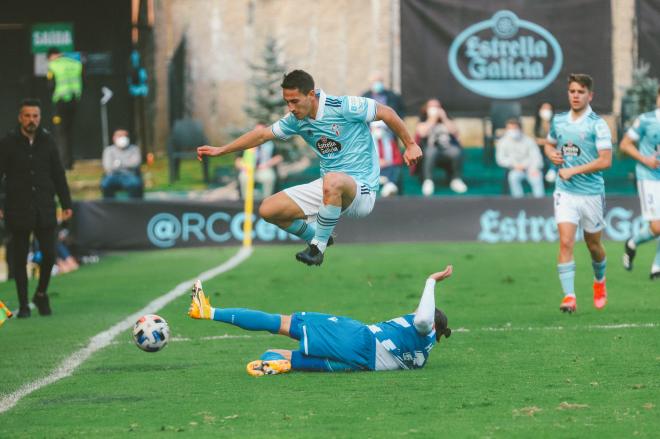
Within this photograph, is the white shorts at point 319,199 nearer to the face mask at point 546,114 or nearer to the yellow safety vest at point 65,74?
the face mask at point 546,114

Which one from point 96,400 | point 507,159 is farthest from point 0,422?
point 507,159

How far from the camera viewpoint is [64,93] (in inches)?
1045

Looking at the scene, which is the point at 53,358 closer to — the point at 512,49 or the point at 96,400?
the point at 96,400

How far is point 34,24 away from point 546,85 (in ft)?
39.9

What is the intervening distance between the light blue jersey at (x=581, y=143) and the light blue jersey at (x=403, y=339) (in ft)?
12.3

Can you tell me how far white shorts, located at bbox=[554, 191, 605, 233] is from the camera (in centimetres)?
1283

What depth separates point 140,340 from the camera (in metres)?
9.73

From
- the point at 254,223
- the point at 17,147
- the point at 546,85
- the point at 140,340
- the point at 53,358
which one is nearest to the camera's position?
the point at 140,340

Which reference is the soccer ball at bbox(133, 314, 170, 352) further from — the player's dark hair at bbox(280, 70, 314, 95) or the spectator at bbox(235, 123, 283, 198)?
the spectator at bbox(235, 123, 283, 198)

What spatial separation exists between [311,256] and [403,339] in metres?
1.48

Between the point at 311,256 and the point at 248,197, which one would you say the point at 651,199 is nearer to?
the point at 311,256

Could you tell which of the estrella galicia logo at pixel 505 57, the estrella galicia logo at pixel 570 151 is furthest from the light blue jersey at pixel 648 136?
the estrella galicia logo at pixel 505 57

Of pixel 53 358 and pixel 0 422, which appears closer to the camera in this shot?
pixel 0 422

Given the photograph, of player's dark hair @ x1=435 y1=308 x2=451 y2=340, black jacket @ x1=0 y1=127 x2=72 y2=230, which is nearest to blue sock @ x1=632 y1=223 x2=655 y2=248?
player's dark hair @ x1=435 y1=308 x2=451 y2=340
